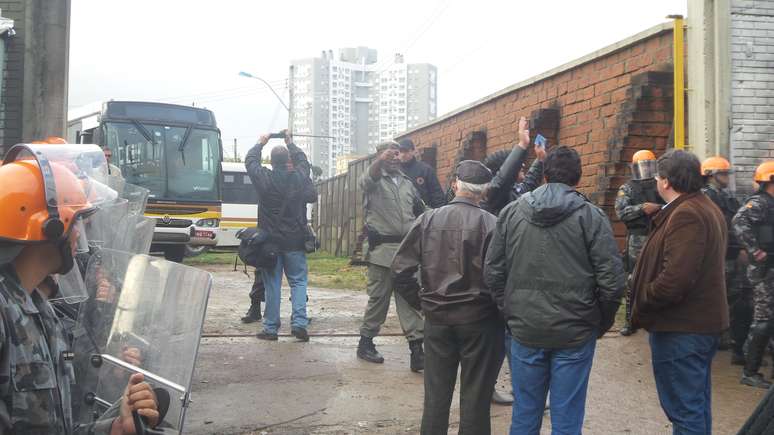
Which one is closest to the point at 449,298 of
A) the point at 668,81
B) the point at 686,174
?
the point at 686,174

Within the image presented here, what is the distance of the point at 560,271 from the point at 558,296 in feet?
0.42

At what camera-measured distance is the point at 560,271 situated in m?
3.74

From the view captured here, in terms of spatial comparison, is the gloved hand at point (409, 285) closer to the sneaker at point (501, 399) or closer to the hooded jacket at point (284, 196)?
the sneaker at point (501, 399)

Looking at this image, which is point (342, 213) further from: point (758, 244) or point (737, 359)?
point (758, 244)

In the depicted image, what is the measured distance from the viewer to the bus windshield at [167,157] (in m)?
15.2

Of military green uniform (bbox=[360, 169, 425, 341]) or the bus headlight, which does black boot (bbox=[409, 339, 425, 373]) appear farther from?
the bus headlight

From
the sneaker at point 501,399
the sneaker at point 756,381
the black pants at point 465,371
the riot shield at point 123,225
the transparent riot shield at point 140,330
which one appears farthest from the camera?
the sneaker at point 756,381

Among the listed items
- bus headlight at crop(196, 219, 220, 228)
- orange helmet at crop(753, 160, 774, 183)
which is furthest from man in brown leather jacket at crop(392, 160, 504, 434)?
bus headlight at crop(196, 219, 220, 228)

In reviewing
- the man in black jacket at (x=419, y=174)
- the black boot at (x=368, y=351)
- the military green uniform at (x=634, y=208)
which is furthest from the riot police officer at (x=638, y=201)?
the black boot at (x=368, y=351)

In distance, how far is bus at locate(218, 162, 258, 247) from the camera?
25141 mm

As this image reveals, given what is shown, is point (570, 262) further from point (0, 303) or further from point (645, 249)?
point (0, 303)

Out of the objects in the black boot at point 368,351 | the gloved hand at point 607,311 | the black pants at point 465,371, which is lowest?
the black boot at point 368,351

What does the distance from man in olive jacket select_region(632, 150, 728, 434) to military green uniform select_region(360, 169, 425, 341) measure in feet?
9.55

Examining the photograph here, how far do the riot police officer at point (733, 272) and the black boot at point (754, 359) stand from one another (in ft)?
2.83
